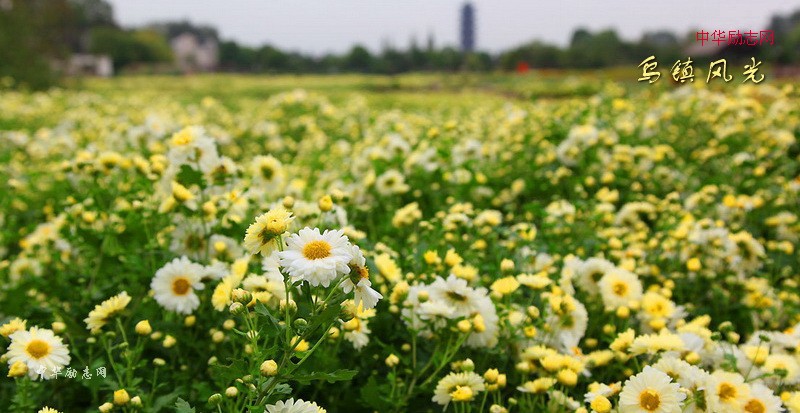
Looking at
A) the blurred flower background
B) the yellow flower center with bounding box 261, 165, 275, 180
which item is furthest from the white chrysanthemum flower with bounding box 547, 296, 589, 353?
the yellow flower center with bounding box 261, 165, 275, 180

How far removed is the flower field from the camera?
4.56 ft

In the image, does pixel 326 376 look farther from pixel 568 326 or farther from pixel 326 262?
pixel 568 326

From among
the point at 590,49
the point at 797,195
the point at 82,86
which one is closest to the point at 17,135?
the point at 797,195

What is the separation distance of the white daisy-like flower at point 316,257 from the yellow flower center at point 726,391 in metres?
0.97

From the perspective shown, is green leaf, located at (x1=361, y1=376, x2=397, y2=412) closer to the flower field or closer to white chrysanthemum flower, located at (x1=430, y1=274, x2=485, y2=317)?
the flower field

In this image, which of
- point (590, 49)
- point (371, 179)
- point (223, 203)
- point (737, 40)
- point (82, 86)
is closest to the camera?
point (223, 203)

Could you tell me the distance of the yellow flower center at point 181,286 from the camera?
5.87ft

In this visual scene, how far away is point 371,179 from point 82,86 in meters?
16.4

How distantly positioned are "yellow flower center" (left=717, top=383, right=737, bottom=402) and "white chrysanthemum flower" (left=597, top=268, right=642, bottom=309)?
544mm

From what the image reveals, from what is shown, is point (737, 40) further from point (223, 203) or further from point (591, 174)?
point (223, 203)

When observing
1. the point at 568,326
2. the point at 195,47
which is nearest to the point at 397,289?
the point at 568,326

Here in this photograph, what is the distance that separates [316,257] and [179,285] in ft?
2.73

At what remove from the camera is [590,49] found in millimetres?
33281

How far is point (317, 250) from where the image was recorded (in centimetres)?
114
